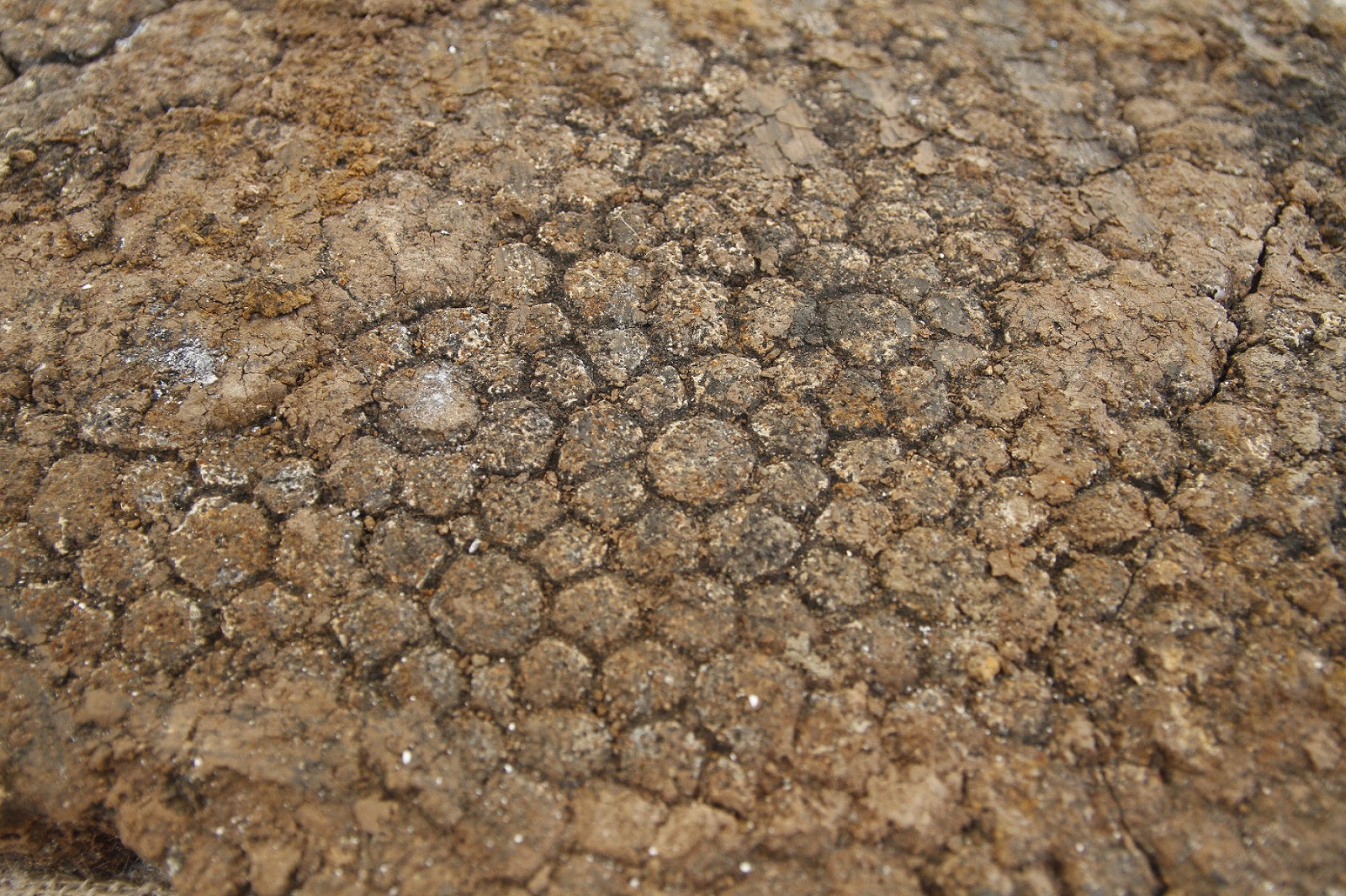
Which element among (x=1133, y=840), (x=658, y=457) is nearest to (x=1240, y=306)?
(x=1133, y=840)

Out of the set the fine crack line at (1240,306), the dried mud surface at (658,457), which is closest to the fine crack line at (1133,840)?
the dried mud surface at (658,457)

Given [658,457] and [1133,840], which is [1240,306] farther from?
[658,457]

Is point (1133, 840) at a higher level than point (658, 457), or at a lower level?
lower

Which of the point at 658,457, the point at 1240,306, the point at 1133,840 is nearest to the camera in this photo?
the point at 1133,840

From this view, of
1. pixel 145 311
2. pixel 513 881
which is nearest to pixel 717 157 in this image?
pixel 145 311

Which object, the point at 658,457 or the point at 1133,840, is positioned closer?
the point at 1133,840

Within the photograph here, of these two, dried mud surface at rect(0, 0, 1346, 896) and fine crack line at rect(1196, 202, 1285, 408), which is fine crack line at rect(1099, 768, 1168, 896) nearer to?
dried mud surface at rect(0, 0, 1346, 896)

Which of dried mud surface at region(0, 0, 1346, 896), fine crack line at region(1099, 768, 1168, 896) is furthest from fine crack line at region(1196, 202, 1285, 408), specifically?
fine crack line at region(1099, 768, 1168, 896)

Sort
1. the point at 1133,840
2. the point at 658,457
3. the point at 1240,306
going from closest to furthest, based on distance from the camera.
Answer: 1. the point at 1133,840
2. the point at 658,457
3. the point at 1240,306

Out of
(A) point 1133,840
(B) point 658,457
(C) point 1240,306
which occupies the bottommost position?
(A) point 1133,840
